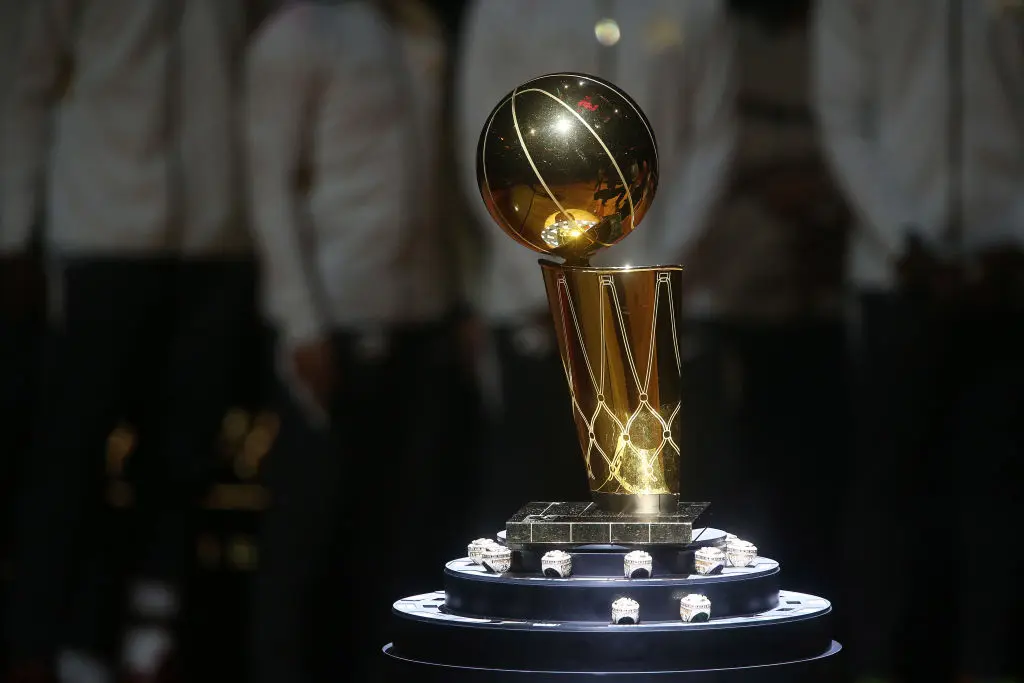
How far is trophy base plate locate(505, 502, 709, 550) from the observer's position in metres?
2.05

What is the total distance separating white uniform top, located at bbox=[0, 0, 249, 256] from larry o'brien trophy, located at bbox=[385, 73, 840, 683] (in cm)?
283

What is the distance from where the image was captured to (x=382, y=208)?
14.9 feet

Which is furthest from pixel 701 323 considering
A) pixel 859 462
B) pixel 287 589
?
pixel 287 589

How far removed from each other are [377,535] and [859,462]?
128 cm

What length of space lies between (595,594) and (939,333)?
7.36 ft

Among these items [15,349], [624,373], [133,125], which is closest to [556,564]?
[624,373]

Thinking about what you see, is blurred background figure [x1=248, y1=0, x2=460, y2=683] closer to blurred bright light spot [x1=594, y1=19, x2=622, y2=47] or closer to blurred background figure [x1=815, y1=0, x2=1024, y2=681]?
blurred bright light spot [x1=594, y1=19, x2=622, y2=47]

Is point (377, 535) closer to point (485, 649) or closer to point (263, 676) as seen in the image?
point (263, 676)

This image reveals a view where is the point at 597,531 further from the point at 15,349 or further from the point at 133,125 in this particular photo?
the point at 15,349

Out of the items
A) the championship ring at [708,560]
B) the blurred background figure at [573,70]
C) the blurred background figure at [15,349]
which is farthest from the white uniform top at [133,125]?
the championship ring at [708,560]

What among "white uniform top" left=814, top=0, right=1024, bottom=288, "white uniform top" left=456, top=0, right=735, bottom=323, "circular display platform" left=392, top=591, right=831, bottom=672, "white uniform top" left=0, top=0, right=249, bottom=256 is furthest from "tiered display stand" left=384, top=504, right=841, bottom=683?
"white uniform top" left=0, top=0, right=249, bottom=256

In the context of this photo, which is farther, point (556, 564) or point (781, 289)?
point (781, 289)

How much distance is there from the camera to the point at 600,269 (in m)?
2.16

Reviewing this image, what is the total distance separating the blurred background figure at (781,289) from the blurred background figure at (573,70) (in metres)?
0.18
